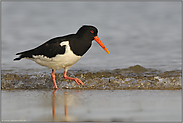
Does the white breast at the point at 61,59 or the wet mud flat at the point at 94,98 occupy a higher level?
the white breast at the point at 61,59

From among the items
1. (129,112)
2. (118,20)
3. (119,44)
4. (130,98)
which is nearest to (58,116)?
(129,112)

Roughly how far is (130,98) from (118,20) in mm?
12514

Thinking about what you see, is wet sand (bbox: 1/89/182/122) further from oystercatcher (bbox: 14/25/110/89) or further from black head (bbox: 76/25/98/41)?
black head (bbox: 76/25/98/41)

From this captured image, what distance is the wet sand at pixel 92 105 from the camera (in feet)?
13.4

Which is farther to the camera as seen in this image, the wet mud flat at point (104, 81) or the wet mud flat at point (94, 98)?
the wet mud flat at point (104, 81)

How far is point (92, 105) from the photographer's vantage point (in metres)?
4.66

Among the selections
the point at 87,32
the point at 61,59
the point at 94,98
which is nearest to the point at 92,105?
the point at 94,98

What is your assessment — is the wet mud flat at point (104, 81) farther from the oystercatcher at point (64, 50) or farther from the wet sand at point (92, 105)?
the wet sand at point (92, 105)

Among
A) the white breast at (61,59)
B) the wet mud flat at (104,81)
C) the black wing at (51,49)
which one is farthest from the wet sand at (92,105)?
the black wing at (51,49)

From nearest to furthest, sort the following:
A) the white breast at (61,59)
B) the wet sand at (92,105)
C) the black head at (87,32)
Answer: the wet sand at (92,105), the white breast at (61,59), the black head at (87,32)

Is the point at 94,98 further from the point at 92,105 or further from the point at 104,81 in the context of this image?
the point at 104,81

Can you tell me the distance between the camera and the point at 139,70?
7887 millimetres

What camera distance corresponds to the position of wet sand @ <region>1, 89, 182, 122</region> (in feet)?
13.4

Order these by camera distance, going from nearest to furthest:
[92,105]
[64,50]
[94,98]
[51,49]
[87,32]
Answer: [92,105] → [94,98] → [64,50] → [51,49] → [87,32]
